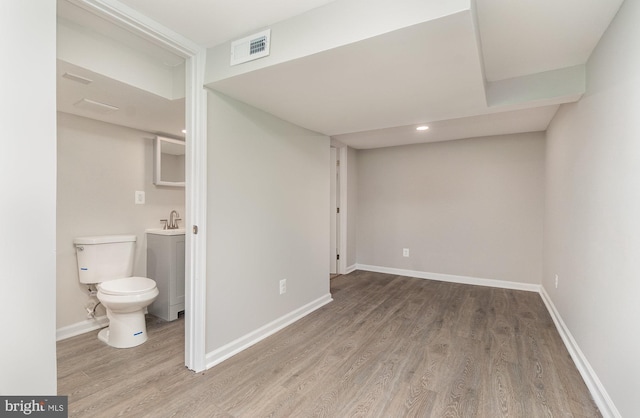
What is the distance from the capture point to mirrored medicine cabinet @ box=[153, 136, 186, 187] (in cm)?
296

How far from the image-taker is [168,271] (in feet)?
8.94

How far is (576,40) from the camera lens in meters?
1.77

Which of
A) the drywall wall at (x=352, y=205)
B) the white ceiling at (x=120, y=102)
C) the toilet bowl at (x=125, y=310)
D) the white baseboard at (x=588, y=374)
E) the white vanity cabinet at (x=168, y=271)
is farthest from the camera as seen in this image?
the drywall wall at (x=352, y=205)

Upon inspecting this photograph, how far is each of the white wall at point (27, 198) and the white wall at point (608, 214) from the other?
7.67 ft

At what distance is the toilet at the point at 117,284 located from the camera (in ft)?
7.15

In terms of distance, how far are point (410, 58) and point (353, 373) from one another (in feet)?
6.22

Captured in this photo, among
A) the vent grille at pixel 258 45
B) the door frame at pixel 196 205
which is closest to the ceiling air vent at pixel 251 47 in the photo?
the vent grille at pixel 258 45

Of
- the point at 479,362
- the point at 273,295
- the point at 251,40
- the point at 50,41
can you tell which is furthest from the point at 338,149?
the point at 50,41

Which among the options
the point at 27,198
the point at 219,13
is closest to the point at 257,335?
the point at 27,198

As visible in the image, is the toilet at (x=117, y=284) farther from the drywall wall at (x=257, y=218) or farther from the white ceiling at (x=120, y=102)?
the white ceiling at (x=120, y=102)

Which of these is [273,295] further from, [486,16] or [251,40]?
[486,16]

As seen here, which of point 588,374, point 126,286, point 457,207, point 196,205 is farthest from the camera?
point 457,207

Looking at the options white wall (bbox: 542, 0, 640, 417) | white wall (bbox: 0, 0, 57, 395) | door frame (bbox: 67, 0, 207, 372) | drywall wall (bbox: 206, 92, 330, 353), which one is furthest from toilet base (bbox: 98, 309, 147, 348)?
white wall (bbox: 542, 0, 640, 417)

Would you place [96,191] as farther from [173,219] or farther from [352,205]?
[352,205]
